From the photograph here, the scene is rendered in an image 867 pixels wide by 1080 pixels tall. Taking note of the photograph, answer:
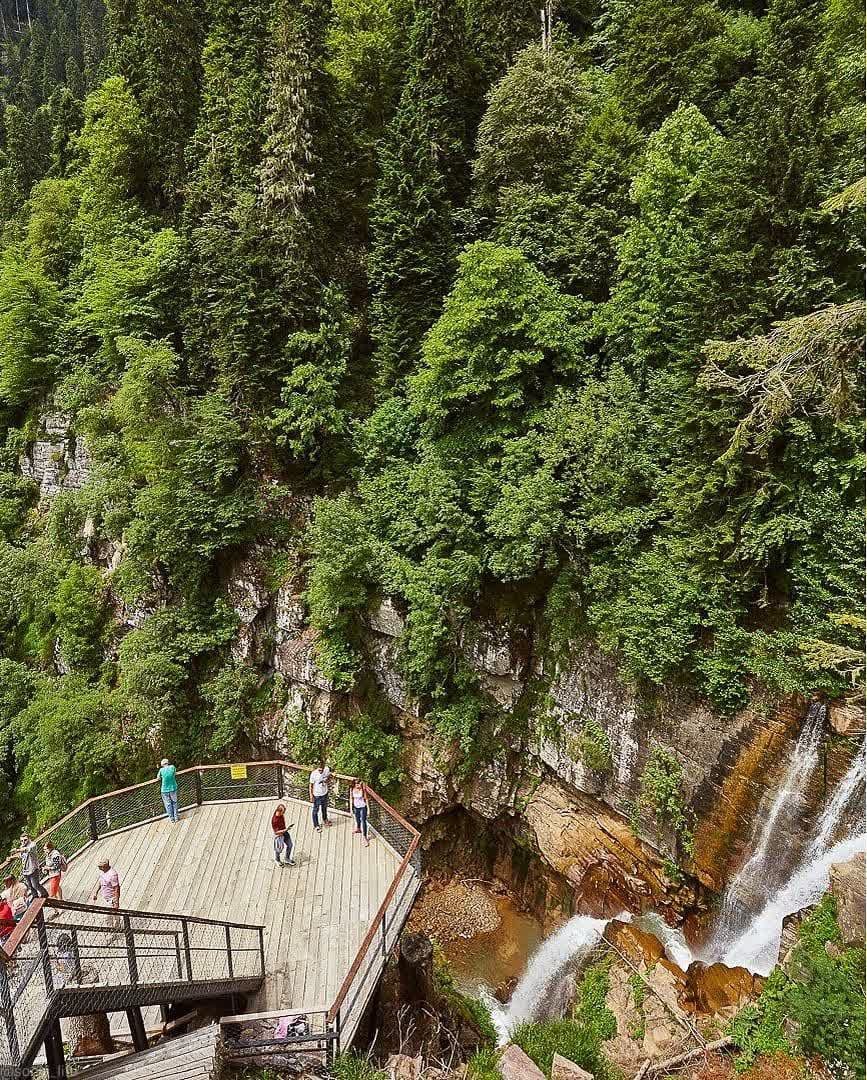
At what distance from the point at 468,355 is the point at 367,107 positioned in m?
11.2

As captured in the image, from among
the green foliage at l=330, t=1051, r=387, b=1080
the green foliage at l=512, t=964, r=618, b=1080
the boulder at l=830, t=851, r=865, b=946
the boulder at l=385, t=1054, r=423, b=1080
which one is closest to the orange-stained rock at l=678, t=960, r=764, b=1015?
the green foliage at l=512, t=964, r=618, b=1080

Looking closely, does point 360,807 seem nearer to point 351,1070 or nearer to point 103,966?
point 351,1070

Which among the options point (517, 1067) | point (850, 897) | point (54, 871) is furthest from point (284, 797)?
point (850, 897)

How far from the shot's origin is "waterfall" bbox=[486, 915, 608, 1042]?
456 inches

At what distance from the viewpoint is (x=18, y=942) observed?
5621 mm

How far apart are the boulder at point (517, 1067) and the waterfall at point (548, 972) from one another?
3768 millimetres

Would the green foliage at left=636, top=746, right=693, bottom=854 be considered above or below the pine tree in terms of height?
below

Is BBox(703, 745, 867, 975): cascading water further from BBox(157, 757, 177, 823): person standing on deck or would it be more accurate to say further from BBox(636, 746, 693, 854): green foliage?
BBox(157, 757, 177, 823): person standing on deck

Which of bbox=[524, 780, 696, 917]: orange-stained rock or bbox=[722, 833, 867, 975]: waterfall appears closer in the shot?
bbox=[722, 833, 867, 975]: waterfall

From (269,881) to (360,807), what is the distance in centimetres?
185

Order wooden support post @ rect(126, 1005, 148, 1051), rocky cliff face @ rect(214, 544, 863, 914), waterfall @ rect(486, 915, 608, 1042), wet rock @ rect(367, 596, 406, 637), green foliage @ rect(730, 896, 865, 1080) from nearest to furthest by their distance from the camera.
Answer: green foliage @ rect(730, 896, 865, 1080) → wooden support post @ rect(126, 1005, 148, 1051) → rocky cliff face @ rect(214, 544, 863, 914) → waterfall @ rect(486, 915, 608, 1042) → wet rock @ rect(367, 596, 406, 637)

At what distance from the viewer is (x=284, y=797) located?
11898 millimetres

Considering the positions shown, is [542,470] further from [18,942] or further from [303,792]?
[18,942]

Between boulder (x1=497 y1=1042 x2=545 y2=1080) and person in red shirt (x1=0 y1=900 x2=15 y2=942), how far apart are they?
6.66m
